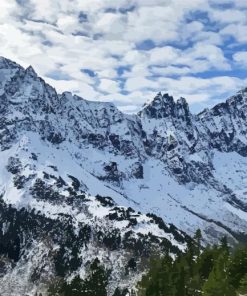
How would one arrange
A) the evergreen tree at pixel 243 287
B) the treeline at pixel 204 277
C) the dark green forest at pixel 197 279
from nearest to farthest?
1. the treeline at pixel 204 277
2. the dark green forest at pixel 197 279
3. the evergreen tree at pixel 243 287

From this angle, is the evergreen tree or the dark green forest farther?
the evergreen tree

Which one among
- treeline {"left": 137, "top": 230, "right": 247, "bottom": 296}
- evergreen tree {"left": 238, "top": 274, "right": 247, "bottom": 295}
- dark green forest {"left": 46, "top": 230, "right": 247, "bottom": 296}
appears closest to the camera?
treeline {"left": 137, "top": 230, "right": 247, "bottom": 296}

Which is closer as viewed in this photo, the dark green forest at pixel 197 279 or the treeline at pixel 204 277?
the treeline at pixel 204 277

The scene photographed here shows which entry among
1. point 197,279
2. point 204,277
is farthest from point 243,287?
point 204,277

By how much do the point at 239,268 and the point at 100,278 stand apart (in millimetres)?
42857

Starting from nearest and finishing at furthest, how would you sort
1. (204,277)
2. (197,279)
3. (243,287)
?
(243,287), (197,279), (204,277)

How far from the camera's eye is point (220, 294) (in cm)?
8456

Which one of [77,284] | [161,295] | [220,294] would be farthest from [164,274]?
[77,284]

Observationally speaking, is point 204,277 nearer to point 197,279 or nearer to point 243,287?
point 197,279

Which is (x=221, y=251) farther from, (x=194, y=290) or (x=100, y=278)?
(x=100, y=278)

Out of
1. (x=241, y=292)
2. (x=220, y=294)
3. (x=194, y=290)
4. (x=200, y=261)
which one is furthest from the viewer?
(x=200, y=261)

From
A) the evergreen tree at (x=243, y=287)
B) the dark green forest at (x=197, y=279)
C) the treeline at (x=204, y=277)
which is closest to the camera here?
the treeline at (x=204, y=277)

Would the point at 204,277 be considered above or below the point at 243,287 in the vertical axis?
below

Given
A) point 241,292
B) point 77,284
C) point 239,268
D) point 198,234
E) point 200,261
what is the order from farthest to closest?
point 198,234 < point 77,284 < point 200,261 < point 239,268 < point 241,292
